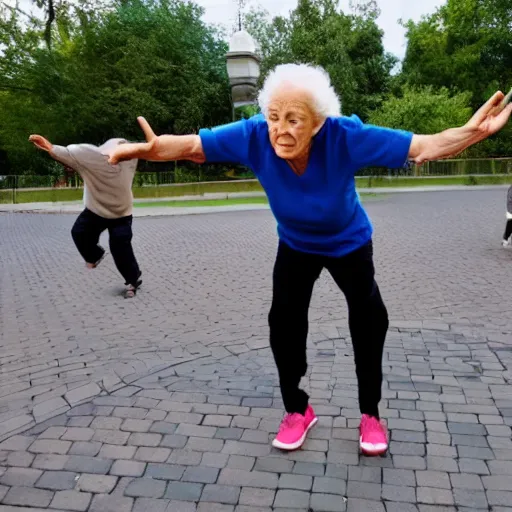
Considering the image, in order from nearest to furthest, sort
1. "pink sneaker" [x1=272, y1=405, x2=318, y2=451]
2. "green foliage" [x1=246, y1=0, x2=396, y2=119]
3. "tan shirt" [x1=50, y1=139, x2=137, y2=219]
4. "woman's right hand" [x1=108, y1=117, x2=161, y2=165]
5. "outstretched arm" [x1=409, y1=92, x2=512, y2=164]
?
1. "outstretched arm" [x1=409, y1=92, x2=512, y2=164]
2. "woman's right hand" [x1=108, y1=117, x2=161, y2=165]
3. "pink sneaker" [x1=272, y1=405, x2=318, y2=451]
4. "tan shirt" [x1=50, y1=139, x2=137, y2=219]
5. "green foliage" [x1=246, y1=0, x2=396, y2=119]

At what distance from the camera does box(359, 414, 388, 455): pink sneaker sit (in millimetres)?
2971

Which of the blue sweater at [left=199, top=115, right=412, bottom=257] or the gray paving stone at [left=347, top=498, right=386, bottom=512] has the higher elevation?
the blue sweater at [left=199, top=115, right=412, bottom=257]

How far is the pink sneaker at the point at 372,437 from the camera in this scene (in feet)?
9.75

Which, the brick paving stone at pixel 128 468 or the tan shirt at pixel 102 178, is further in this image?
the tan shirt at pixel 102 178

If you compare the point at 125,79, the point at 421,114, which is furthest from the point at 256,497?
the point at 421,114

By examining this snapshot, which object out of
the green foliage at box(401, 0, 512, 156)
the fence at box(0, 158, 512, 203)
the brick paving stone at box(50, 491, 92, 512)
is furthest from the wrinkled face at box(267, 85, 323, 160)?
the green foliage at box(401, 0, 512, 156)

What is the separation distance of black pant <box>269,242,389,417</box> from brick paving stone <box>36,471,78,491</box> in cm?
110

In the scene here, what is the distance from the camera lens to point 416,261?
8648mm

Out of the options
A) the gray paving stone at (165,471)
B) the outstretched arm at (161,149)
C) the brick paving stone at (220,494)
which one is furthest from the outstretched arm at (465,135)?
the gray paving stone at (165,471)

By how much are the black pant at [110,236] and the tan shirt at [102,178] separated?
0.10 meters

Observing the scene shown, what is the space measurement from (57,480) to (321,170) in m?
1.83

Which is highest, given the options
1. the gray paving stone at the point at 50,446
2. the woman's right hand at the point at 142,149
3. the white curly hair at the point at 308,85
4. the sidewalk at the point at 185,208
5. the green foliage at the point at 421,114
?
the green foliage at the point at 421,114

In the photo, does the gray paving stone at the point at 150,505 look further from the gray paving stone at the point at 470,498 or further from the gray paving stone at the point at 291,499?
the gray paving stone at the point at 470,498

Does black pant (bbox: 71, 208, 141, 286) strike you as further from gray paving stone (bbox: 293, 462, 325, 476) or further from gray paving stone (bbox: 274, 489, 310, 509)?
gray paving stone (bbox: 274, 489, 310, 509)
